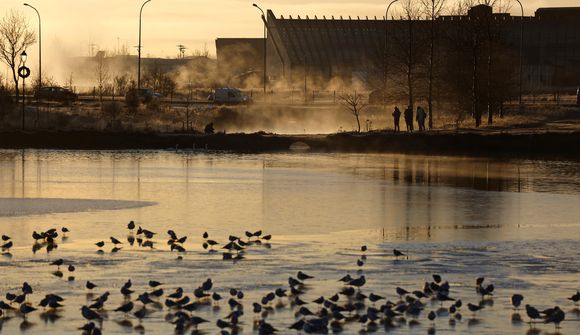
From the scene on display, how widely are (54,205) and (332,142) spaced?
31.2m

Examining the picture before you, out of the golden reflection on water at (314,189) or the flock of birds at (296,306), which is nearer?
the flock of birds at (296,306)

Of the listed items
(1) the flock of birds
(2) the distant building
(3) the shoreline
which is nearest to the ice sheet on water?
(1) the flock of birds

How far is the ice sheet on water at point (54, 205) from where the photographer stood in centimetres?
3052

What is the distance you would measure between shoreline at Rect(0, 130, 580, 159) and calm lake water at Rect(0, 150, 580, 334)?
1056 cm

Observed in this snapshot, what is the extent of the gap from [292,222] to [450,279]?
8.38 metres

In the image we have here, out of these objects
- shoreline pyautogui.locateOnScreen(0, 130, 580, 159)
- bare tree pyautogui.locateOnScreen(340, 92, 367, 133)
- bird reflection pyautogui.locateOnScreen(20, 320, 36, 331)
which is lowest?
bird reflection pyautogui.locateOnScreen(20, 320, 36, 331)

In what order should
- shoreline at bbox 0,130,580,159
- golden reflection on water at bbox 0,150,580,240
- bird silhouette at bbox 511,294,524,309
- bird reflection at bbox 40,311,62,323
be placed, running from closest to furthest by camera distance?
bird reflection at bbox 40,311,62,323 → bird silhouette at bbox 511,294,524,309 → golden reflection on water at bbox 0,150,580,240 → shoreline at bbox 0,130,580,159

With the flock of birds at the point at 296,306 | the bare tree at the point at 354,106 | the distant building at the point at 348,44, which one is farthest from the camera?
the distant building at the point at 348,44

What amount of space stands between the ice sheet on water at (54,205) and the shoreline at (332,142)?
26.1 meters

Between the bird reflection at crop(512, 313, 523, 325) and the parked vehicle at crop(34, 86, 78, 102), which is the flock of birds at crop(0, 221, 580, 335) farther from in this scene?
the parked vehicle at crop(34, 86, 78, 102)

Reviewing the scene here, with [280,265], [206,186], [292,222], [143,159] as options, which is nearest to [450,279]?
[280,265]

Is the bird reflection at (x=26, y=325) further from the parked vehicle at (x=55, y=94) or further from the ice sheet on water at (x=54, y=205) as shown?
the parked vehicle at (x=55, y=94)

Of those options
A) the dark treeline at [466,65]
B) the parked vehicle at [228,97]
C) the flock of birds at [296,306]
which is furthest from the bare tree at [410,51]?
the flock of birds at [296,306]

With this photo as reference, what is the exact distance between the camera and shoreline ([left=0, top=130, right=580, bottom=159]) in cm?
5875
